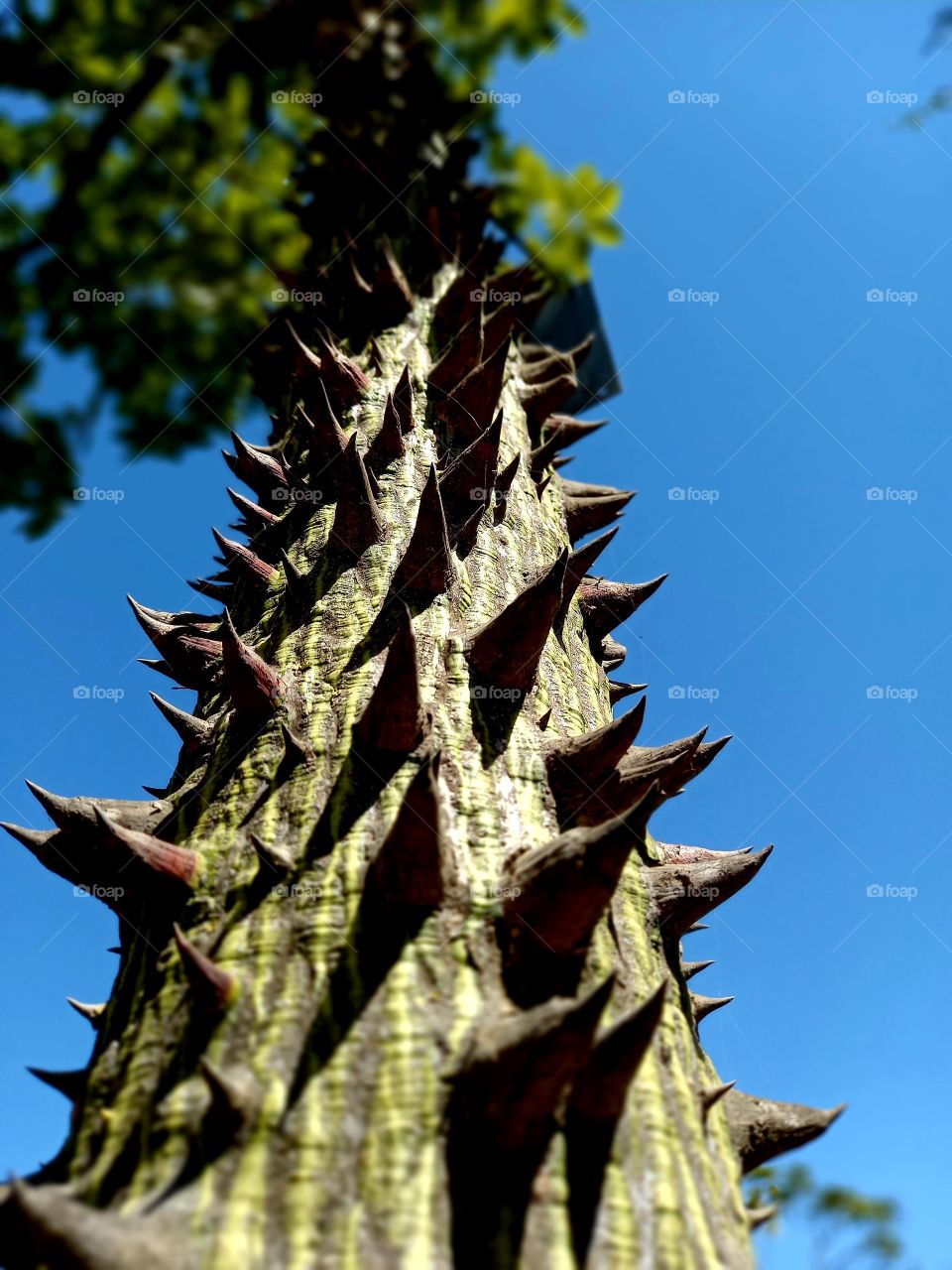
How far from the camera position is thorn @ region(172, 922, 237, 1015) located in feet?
4.31

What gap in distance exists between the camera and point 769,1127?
171cm

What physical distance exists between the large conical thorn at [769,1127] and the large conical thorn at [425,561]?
1.41 metres

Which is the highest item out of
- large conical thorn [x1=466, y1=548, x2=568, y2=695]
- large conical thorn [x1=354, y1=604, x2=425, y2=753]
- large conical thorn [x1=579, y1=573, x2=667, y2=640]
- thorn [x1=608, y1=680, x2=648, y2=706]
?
large conical thorn [x1=579, y1=573, x2=667, y2=640]

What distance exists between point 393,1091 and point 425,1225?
179 mm

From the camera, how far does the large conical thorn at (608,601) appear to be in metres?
3.06

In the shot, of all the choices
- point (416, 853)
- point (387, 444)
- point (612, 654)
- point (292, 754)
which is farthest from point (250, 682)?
point (612, 654)

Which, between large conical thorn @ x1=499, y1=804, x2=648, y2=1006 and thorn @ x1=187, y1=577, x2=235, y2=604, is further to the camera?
thorn @ x1=187, y1=577, x2=235, y2=604

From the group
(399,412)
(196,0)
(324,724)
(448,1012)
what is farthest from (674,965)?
(196,0)

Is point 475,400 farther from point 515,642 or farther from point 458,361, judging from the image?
point 515,642

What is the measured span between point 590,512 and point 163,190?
10.1ft

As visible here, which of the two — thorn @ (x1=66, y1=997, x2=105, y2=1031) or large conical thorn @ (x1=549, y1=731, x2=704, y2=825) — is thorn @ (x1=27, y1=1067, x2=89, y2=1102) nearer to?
thorn @ (x1=66, y1=997, x2=105, y2=1031)

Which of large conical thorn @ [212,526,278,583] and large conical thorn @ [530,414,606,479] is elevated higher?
large conical thorn @ [530,414,606,479]

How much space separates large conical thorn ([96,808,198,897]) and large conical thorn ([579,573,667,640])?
5.77 ft

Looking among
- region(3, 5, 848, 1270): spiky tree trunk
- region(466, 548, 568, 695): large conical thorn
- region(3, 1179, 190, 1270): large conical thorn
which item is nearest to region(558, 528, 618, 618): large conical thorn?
region(3, 5, 848, 1270): spiky tree trunk
